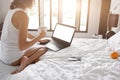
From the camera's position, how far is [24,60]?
4.47ft

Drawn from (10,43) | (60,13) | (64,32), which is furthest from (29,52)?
(60,13)

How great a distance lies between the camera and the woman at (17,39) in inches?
53.5

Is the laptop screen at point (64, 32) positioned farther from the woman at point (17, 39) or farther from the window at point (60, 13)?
the window at point (60, 13)

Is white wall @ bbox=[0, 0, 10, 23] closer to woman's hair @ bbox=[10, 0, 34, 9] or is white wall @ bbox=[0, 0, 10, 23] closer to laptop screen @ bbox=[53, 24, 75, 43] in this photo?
laptop screen @ bbox=[53, 24, 75, 43]

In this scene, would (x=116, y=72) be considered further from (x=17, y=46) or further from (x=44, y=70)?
(x=17, y=46)

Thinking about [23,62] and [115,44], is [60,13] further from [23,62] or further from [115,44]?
[23,62]

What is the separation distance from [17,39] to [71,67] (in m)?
0.51

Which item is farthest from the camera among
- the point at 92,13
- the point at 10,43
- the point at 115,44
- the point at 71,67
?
the point at 92,13

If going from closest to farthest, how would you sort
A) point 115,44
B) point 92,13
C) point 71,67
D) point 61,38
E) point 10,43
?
1. point 71,67
2. point 10,43
3. point 115,44
4. point 61,38
5. point 92,13

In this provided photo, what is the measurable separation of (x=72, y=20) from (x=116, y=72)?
7.04ft

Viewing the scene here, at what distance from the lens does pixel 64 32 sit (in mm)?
1899

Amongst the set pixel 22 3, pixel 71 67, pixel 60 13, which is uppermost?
pixel 22 3

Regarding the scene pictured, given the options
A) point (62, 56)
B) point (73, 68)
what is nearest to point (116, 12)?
point (62, 56)

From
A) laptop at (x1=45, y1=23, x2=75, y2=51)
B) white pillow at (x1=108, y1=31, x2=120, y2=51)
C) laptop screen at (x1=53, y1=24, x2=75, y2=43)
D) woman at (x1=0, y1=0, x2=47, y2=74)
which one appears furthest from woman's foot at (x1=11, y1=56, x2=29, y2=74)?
white pillow at (x1=108, y1=31, x2=120, y2=51)
